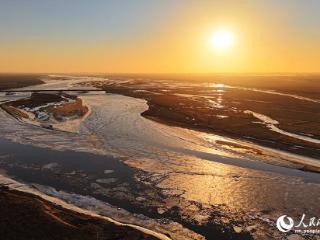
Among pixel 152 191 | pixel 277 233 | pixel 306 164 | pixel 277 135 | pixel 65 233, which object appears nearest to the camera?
pixel 65 233

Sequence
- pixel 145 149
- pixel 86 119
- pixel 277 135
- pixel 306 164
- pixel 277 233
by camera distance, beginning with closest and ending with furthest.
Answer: pixel 277 233 < pixel 306 164 < pixel 145 149 < pixel 277 135 < pixel 86 119

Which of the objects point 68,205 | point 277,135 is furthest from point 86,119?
point 68,205

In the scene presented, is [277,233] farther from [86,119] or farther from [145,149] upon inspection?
[86,119]

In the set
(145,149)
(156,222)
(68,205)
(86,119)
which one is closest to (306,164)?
(145,149)

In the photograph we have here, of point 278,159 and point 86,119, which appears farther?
point 86,119

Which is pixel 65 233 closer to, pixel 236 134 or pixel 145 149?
pixel 145 149
